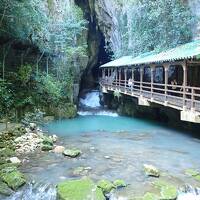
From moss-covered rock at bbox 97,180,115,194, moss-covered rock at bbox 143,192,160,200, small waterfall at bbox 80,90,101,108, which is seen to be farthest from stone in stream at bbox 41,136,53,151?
small waterfall at bbox 80,90,101,108

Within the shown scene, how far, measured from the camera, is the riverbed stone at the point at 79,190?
9046 millimetres

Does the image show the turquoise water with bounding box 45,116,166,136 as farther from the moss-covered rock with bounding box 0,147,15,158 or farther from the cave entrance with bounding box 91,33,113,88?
the cave entrance with bounding box 91,33,113,88

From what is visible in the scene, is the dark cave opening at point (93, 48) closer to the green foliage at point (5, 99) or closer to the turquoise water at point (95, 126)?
the turquoise water at point (95, 126)

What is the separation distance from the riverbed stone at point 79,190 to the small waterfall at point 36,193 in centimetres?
40

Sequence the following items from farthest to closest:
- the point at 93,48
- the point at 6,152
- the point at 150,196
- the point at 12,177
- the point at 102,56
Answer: the point at 102,56
the point at 93,48
the point at 6,152
the point at 12,177
the point at 150,196

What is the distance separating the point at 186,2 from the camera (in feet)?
81.8

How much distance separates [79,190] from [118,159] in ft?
12.9

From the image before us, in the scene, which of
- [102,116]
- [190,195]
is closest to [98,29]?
[102,116]

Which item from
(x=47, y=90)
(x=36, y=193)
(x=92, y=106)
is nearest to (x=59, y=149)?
(x=36, y=193)

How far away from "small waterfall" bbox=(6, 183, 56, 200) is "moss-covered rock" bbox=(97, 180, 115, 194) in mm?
1484

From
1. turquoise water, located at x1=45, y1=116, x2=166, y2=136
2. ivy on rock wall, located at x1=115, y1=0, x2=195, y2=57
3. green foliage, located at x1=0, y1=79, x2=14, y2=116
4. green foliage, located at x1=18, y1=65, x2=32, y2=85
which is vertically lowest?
turquoise water, located at x1=45, y1=116, x2=166, y2=136

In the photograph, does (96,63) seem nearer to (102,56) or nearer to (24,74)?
(102,56)

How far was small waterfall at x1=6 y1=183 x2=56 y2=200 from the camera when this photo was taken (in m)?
9.62

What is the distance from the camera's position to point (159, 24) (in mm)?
26172
